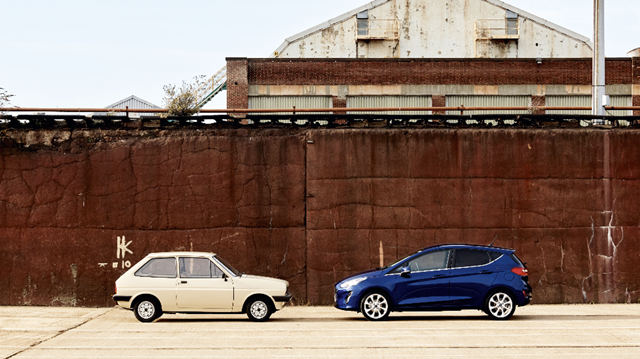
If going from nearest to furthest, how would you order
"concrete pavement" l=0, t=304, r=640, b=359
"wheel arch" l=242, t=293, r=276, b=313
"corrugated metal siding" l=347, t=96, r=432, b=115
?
"concrete pavement" l=0, t=304, r=640, b=359
"wheel arch" l=242, t=293, r=276, b=313
"corrugated metal siding" l=347, t=96, r=432, b=115

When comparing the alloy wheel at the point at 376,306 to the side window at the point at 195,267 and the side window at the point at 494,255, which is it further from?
the side window at the point at 195,267

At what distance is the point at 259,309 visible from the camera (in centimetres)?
1467

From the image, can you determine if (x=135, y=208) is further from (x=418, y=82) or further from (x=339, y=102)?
(x=418, y=82)

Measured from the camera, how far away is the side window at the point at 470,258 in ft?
49.0

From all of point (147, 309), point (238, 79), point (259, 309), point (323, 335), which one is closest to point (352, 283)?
point (259, 309)

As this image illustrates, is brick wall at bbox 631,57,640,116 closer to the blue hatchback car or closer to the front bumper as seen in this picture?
the blue hatchback car

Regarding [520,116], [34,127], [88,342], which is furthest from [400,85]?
[88,342]

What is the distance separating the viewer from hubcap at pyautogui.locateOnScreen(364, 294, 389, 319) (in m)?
14.6

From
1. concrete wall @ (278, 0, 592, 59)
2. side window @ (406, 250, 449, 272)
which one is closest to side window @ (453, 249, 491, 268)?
side window @ (406, 250, 449, 272)

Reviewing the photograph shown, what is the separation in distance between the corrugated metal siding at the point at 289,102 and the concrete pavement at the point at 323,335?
63.5 ft

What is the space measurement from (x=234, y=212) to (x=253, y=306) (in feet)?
12.1

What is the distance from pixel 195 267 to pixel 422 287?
473cm

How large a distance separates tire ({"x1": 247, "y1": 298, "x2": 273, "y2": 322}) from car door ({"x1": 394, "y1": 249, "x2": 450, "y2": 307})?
2670 mm

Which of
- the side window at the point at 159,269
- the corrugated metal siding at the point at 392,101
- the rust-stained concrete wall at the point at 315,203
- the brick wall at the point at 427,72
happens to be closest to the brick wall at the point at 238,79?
the brick wall at the point at 427,72
